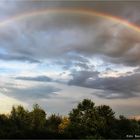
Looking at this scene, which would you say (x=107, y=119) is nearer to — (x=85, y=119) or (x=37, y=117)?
(x=85, y=119)

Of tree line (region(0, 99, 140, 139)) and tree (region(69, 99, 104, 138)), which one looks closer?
tree line (region(0, 99, 140, 139))

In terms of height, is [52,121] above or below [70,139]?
above

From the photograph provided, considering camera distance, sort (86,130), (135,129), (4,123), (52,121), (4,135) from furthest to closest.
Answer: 1. (52,121)
2. (135,129)
3. (86,130)
4. (4,123)
5. (4,135)

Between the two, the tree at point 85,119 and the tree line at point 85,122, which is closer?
the tree line at point 85,122

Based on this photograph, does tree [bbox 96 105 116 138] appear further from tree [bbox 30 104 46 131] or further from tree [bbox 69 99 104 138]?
tree [bbox 30 104 46 131]

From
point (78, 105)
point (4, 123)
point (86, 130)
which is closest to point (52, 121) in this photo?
point (78, 105)

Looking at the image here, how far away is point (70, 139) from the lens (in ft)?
289

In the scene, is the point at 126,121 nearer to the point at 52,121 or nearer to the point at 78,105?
the point at 78,105

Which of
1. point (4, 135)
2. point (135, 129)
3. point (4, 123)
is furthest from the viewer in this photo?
point (135, 129)

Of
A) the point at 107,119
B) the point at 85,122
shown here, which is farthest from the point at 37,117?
the point at 107,119

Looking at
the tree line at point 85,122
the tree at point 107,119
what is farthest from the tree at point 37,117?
the tree at point 107,119

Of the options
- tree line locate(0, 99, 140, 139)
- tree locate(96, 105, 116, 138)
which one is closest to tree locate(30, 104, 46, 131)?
tree line locate(0, 99, 140, 139)

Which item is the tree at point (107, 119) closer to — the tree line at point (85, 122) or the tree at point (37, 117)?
the tree line at point (85, 122)

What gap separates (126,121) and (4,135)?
4743 cm
